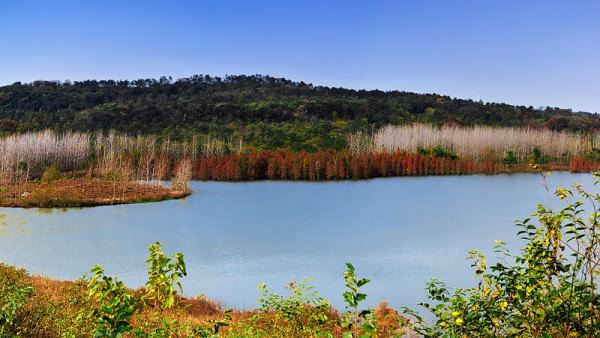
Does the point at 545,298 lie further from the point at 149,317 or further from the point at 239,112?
the point at 239,112

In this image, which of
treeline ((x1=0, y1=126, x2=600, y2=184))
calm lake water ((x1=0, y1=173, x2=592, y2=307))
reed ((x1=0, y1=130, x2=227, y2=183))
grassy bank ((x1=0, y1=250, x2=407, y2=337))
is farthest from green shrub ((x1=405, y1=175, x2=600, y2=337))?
reed ((x1=0, y1=130, x2=227, y2=183))

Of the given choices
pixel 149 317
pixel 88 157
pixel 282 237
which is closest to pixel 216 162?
pixel 88 157

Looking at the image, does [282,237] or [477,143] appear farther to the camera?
[477,143]

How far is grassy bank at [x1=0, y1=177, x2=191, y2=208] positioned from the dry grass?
42230 mm

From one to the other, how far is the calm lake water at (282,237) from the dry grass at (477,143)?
37.5 metres

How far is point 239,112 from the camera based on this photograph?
113 metres

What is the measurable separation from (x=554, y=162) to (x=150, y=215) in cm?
7040

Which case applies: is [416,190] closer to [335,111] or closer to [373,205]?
[373,205]

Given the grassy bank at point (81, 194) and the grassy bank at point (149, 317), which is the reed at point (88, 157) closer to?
the grassy bank at point (81, 194)

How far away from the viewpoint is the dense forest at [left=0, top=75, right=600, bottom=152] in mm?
95750

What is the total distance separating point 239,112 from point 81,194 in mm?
70926

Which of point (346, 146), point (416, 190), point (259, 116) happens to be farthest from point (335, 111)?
point (416, 190)

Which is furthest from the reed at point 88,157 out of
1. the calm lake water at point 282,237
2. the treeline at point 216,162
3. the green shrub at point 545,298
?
the green shrub at point 545,298

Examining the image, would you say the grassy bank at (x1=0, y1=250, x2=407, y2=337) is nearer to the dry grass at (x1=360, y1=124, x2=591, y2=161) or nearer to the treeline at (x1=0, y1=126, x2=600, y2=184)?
the treeline at (x1=0, y1=126, x2=600, y2=184)
